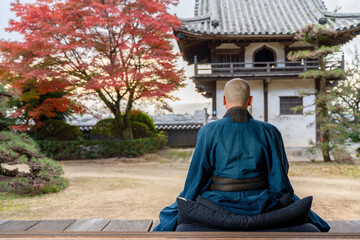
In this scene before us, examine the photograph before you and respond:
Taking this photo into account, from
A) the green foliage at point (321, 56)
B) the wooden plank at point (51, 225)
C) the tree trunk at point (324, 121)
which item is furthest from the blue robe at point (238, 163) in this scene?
the tree trunk at point (324, 121)

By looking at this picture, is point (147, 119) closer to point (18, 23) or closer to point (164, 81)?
point (164, 81)

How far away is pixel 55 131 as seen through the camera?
15.2 metres

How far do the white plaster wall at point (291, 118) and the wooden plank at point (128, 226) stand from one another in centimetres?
1313

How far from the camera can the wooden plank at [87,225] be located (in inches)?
96.0

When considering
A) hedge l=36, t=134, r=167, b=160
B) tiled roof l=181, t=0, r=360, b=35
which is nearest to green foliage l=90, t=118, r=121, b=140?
hedge l=36, t=134, r=167, b=160

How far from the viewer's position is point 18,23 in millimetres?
12141

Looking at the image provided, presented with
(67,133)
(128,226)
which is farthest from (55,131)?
(128,226)

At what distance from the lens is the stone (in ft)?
36.0

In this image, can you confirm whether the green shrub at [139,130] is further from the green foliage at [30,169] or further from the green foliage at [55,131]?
the green foliage at [30,169]

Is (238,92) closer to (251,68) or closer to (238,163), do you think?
(238,163)

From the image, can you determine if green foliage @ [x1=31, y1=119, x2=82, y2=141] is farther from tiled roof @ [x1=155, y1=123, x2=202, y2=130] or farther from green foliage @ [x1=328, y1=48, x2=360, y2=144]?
green foliage @ [x1=328, y1=48, x2=360, y2=144]

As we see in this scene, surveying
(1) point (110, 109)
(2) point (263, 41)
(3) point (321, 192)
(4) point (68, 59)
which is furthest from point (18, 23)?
(3) point (321, 192)

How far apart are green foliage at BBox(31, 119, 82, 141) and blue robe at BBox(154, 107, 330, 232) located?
559 inches

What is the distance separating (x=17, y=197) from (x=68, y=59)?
26.3 feet
